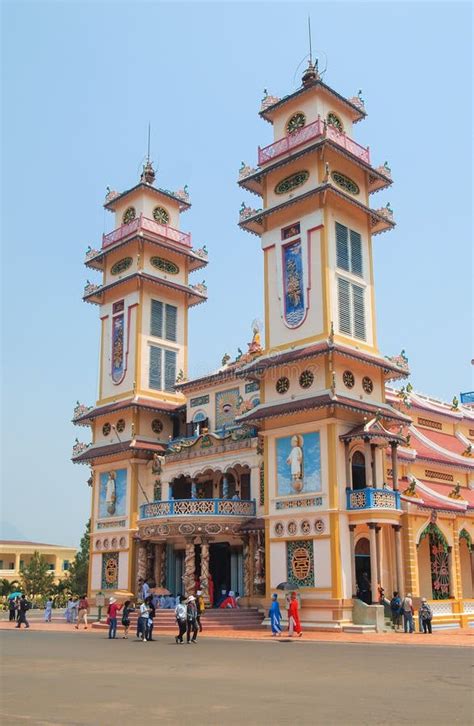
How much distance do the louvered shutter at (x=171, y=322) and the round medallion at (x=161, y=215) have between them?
5059 mm

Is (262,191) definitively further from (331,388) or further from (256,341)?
(331,388)

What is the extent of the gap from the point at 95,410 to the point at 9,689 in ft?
92.4

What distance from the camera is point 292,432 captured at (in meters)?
29.5

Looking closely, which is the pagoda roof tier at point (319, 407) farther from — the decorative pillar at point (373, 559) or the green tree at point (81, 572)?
the green tree at point (81, 572)

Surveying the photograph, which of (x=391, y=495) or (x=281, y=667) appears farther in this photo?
(x=391, y=495)

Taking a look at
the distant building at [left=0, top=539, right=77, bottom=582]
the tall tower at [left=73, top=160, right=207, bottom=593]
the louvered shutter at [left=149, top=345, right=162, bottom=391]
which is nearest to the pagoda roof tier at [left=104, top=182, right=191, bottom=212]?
the tall tower at [left=73, top=160, right=207, bottom=593]

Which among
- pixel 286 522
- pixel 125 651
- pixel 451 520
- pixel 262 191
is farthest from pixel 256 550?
pixel 262 191

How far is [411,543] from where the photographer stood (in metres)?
29.5

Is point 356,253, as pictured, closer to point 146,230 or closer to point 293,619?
point 146,230

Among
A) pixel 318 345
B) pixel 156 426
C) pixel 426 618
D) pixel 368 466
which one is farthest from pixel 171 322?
pixel 426 618

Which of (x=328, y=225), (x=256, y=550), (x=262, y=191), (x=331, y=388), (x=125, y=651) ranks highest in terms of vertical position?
(x=262, y=191)

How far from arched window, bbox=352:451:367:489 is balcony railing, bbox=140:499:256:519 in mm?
4815

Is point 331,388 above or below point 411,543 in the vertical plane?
above

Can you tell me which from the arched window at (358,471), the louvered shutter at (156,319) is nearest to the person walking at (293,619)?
the arched window at (358,471)
